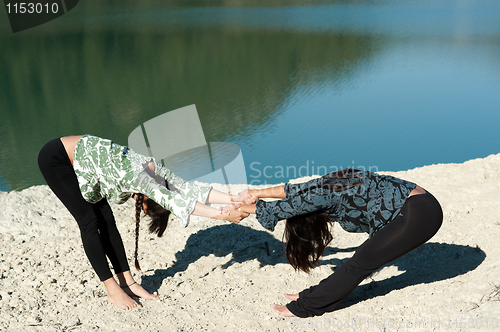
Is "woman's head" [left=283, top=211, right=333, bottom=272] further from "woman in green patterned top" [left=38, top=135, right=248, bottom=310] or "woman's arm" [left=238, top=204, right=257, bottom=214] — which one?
"woman in green patterned top" [left=38, top=135, right=248, bottom=310]

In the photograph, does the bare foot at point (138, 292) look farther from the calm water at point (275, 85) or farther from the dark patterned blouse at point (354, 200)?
the calm water at point (275, 85)

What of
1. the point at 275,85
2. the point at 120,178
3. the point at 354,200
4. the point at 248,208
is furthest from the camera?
the point at 275,85

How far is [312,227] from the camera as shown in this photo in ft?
10.3

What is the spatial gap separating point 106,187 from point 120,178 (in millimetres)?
177

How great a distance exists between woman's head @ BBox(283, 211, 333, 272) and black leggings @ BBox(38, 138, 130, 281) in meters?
1.48

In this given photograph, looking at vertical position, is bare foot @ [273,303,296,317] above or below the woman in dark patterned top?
below

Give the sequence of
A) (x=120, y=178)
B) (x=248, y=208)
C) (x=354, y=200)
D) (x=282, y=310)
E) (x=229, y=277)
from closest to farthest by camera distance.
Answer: (x=354, y=200) < (x=120, y=178) < (x=248, y=208) < (x=282, y=310) < (x=229, y=277)

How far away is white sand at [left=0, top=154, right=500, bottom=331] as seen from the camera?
10.6ft

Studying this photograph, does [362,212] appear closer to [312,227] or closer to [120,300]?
[312,227]

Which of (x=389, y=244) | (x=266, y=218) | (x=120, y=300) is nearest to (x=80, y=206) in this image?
(x=120, y=300)

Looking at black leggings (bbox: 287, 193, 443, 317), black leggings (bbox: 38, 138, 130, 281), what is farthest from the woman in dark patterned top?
black leggings (bbox: 38, 138, 130, 281)

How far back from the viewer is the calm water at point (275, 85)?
10.7 meters

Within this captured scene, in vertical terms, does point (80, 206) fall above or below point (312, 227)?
above

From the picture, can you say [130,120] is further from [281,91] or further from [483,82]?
[483,82]
